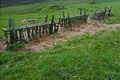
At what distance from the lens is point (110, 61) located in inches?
201

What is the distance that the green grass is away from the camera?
4.31m

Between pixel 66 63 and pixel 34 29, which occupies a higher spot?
pixel 34 29

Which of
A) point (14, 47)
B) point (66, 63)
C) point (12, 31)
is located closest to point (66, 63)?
point (66, 63)

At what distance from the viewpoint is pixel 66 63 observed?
4.96 meters

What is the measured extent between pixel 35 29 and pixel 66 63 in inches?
139

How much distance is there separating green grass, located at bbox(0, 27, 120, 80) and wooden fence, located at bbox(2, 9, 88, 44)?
1214 mm

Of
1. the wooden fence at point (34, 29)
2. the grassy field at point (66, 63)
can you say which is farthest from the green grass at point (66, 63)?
the wooden fence at point (34, 29)

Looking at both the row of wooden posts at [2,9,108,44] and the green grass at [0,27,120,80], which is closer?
the green grass at [0,27,120,80]

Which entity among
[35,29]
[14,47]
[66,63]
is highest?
[35,29]

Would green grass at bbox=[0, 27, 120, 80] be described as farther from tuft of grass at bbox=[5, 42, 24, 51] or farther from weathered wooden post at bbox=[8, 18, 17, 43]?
weathered wooden post at bbox=[8, 18, 17, 43]

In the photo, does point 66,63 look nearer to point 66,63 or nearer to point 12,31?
point 66,63

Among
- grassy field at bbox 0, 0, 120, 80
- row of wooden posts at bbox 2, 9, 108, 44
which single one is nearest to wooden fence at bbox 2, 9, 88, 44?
row of wooden posts at bbox 2, 9, 108, 44

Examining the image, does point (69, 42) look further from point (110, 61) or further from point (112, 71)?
point (112, 71)

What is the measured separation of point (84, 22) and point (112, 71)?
8.21 meters
